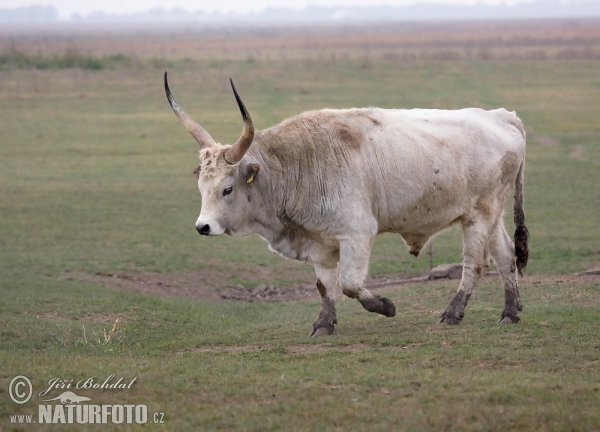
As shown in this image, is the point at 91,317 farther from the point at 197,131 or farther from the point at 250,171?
the point at 250,171

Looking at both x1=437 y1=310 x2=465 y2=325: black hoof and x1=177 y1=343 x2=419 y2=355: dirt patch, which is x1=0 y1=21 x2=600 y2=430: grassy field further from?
x1=437 y1=310 x2=465 y2=325: black hoof

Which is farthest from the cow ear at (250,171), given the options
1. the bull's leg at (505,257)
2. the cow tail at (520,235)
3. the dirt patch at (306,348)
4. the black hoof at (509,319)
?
the cow tail at (520,235)

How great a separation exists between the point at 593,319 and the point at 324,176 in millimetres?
3170

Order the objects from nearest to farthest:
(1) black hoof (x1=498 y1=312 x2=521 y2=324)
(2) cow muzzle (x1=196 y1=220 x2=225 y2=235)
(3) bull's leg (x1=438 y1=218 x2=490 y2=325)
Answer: (2) cow muzzle (x1=196 y1=220 x2=225 y2=235) < (1) black hoof (x1=498 y1=312 x2=521 y2=324) < (3) bull's leg (x1=438 y1=218 x2=490 y2=325)

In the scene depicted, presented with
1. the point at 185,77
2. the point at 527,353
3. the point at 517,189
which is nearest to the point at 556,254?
the point at 517,189

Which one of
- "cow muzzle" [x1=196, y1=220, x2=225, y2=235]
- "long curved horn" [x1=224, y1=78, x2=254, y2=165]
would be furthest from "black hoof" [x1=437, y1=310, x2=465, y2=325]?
"long curved horn" [x1=224, y1=78, x2=254, y2=165]

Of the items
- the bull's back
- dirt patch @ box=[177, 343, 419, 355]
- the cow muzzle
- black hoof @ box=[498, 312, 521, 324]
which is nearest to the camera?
dirt patch @ box=[177, 343, 419, 355]

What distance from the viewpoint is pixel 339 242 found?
9.30 meters

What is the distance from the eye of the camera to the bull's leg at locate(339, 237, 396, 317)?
359 inches

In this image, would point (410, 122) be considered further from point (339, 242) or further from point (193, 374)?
point (193, 374)

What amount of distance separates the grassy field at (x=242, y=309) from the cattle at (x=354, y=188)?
0.75m

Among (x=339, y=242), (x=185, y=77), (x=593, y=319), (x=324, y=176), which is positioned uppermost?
(x=324, y=176)

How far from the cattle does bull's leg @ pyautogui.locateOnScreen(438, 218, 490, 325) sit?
1 cm

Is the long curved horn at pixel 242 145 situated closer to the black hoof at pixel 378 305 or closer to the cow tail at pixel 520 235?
the black hoof at pixel 378 305
